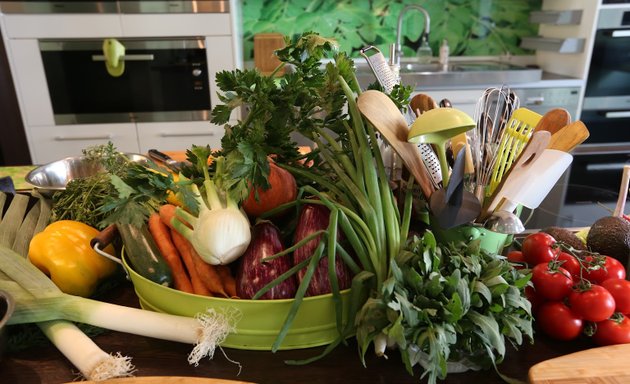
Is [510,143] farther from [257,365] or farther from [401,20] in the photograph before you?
[401,20]

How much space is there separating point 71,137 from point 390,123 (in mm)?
2381

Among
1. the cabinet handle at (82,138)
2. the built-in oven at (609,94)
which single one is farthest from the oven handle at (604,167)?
the cabinet handle at (82,138)

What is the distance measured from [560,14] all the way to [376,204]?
8.22ft

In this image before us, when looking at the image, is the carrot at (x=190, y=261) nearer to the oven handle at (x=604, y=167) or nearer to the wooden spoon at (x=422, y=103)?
the wooden spoon at (x=422, y=103)

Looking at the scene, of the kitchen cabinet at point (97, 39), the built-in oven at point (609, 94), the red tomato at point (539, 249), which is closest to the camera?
the red tomato at point (539, 249)

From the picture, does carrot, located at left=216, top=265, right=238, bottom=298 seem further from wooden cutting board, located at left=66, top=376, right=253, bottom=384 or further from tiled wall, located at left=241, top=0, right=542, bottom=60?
tiled wall, located at left=241, top=0, right=542, bottom=60

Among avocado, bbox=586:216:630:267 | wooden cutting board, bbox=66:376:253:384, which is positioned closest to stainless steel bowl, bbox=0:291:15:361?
wooden cutting board, bbox=66:376:253:384

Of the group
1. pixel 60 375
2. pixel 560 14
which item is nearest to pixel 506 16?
pixel 560 14

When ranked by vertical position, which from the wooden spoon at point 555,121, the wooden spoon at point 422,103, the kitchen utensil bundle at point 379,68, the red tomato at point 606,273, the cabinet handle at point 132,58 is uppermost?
the cabinet handle at point 132,58

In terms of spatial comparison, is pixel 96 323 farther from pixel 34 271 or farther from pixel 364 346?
pixel 364 346

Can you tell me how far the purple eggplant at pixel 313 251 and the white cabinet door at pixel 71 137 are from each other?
7.01 ft

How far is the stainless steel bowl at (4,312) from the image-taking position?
551mm

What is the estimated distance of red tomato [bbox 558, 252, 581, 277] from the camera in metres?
0.67

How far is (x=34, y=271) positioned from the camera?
64 cm
